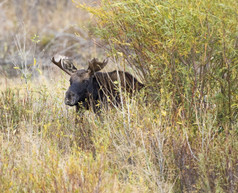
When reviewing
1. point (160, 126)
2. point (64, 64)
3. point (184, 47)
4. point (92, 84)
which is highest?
point (184, 47)

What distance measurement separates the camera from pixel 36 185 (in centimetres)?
480

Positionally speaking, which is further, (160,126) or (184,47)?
(184,47)

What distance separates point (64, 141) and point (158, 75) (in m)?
1.65

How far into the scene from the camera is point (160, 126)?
570cm

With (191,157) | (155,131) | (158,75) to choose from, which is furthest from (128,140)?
(158,75)

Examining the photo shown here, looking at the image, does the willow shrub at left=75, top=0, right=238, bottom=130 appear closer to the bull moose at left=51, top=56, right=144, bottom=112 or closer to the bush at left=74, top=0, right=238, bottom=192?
the bush at left=74, top=0, right=238, bottom=192

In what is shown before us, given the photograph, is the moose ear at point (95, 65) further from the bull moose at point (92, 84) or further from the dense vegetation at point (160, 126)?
the dense vegetation at point (160, 126)

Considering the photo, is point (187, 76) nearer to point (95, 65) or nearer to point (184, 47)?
point (184, 47)

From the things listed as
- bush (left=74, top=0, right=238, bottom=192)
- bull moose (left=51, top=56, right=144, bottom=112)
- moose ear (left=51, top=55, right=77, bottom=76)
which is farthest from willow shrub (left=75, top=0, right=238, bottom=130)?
moose ear (left=51, top=55, right=77, bottom=76)

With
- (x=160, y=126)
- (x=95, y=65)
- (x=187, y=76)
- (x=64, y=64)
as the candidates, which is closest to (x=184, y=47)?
(x=187, y=76)

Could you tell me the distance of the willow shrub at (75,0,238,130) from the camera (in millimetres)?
5566

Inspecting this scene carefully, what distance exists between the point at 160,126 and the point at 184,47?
1098mm

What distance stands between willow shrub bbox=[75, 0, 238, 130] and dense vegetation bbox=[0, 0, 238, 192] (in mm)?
15

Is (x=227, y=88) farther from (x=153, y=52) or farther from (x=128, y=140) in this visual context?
(x=128, y=140)
